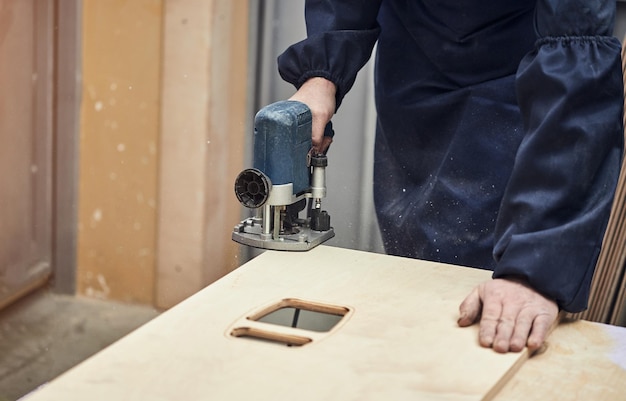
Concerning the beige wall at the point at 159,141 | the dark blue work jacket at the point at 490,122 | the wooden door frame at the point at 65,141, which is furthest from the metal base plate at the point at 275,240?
the wooden door frame at the point at 65,141

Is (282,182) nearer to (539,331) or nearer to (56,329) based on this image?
(539,331)

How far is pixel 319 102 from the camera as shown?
6.42 ft

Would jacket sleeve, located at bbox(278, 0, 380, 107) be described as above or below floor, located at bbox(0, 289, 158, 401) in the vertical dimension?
above

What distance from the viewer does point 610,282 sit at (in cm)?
276

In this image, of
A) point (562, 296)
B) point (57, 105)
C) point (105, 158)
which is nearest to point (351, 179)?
point (105, 158)

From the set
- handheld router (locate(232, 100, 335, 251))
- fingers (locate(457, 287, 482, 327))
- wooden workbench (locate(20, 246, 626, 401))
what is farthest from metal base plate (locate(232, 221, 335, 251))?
fingers (locate(457, 287, 482, 327))

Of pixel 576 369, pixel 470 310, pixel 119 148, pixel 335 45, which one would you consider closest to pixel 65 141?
pixel 119 148

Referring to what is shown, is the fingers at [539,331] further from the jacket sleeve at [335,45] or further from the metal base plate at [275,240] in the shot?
the jacket sleeve at [335,45]

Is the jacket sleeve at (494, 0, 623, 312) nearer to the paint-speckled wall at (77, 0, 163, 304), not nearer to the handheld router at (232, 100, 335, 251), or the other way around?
the handheld router at (232, 100, 335, 251)

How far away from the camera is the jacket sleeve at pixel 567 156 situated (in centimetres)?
151

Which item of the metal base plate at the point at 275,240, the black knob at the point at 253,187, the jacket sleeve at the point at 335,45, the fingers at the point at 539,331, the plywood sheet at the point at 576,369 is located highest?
the jacket sleeve at the point at 335,45

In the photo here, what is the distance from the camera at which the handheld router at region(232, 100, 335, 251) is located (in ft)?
5.89

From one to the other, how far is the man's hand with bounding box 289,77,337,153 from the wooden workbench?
332 mm

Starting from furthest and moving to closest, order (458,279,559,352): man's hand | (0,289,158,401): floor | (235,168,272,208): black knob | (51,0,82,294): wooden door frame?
(0,289,158,401): floor, (51,0,82,294): wooden door frame, (235,168,272,208): black knob, (458,279,559,352): man's hand
